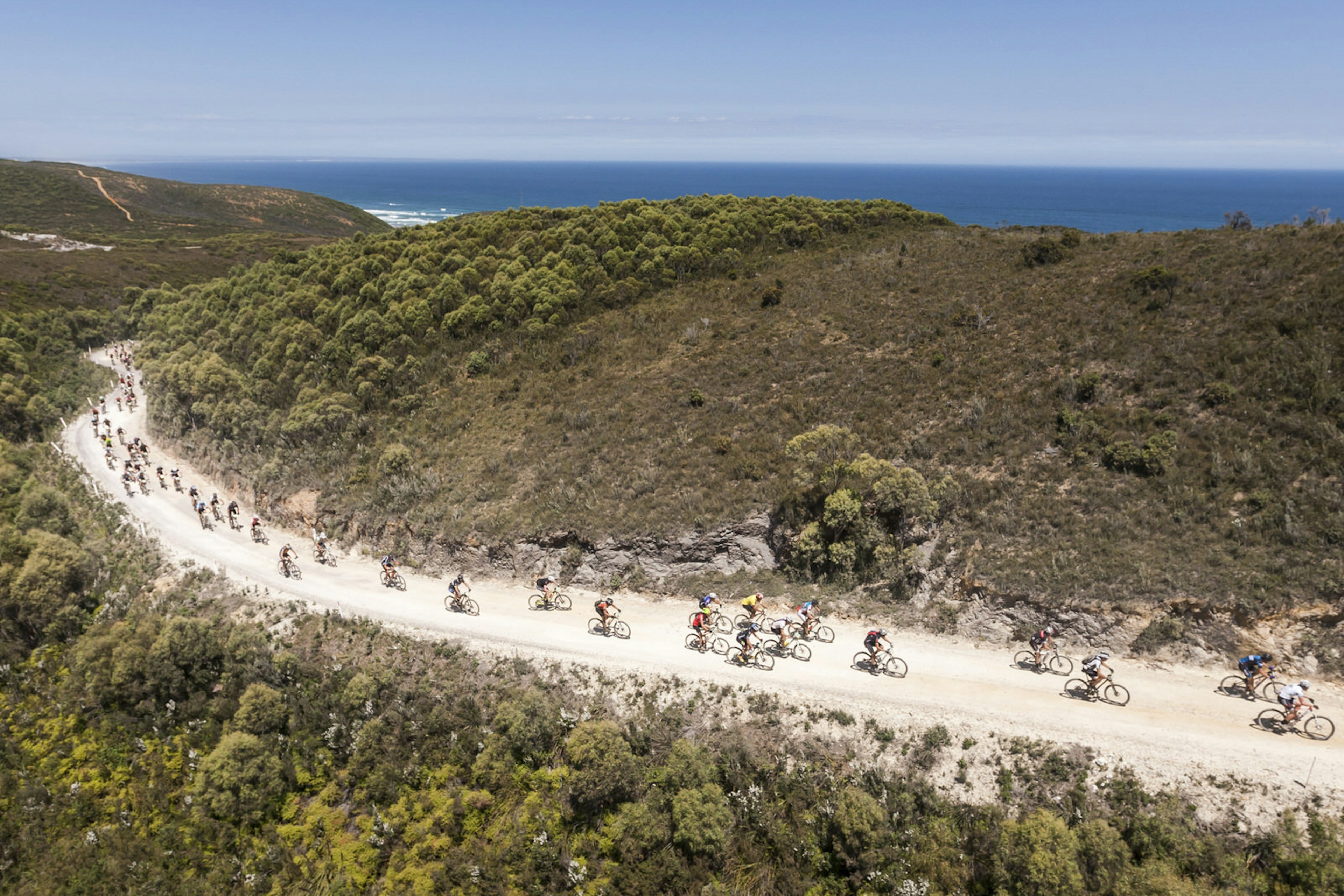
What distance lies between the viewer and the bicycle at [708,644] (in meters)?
22.0

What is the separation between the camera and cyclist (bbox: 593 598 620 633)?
75.7 ft

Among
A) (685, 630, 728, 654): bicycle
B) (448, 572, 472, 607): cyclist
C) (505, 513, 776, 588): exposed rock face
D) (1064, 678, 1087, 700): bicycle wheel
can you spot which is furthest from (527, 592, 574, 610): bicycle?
(1064, 678, 1087, 700): bicycle wheel

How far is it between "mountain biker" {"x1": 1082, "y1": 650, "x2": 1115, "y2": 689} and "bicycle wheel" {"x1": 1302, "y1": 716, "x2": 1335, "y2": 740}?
4437 mm

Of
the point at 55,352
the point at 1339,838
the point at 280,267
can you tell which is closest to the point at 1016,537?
the point at 1339,838

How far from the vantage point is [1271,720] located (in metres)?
16.8

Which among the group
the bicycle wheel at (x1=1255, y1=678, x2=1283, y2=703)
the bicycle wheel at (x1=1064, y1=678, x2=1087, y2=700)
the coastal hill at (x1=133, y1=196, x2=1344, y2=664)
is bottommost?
the bicycle wheel at (x1=1064, y1=678, x2=1087, y2=700)

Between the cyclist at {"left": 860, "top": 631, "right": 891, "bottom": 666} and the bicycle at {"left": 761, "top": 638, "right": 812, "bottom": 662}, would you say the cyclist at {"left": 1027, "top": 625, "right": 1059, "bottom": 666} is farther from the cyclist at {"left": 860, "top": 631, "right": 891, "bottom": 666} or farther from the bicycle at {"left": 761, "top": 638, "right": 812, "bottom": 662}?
the bicycle at {"left": 761, "top": 638, "right": 812, "bottom": 662}

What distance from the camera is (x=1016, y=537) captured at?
2258cm

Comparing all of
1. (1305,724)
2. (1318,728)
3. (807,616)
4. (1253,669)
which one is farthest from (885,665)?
(1318,728)

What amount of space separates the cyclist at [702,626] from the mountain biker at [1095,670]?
11934 millimetres

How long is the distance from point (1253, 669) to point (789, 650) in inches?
525

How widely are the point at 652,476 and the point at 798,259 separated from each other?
2982 cm

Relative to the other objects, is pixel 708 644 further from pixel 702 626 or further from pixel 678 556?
pixel 678 556

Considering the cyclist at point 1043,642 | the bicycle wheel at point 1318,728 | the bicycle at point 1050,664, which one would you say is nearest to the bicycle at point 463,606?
the bicycle at point 1050,664
